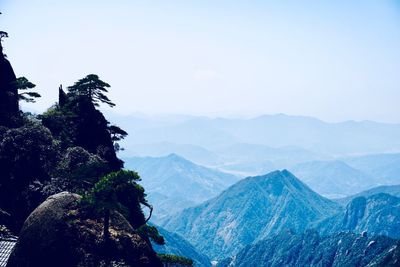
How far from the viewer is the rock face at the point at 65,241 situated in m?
32.6

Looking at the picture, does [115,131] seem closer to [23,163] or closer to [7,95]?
[7,95]

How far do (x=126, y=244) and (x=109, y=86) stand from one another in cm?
3555

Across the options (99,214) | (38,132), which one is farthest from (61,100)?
(99,214)

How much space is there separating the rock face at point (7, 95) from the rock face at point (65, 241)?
29.8 metres

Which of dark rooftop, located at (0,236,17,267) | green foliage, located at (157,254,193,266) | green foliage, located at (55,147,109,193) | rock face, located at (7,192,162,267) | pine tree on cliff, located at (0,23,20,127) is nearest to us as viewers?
rock face, located at (7,192,162,267)

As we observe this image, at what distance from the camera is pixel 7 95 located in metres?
63.1

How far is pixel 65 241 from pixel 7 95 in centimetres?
3802

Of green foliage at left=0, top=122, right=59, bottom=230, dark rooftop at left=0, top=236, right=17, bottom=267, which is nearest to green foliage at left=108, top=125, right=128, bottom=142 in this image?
green foliage at left=0, top=122, right=59, bottom=230

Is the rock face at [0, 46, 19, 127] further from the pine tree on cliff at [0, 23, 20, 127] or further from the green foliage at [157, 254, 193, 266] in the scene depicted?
the green foliage at [157, 254, 193, 266]

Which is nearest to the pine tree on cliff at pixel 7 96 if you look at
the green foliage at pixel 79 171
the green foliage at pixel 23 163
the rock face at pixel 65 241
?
the green foliage at pixel 23 163

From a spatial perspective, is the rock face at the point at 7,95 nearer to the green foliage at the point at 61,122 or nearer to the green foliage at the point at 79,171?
the green foliage at the point at 61,122

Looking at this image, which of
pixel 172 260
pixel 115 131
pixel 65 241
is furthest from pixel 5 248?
pixel 115 131

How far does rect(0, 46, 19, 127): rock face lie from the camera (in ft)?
196

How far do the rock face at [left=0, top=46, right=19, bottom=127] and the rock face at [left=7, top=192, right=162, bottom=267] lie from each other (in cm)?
2978
